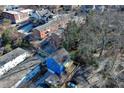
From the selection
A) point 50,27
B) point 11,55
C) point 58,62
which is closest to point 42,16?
point 50,27

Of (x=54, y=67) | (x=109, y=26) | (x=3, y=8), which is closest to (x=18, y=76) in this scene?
(x=54, y=67)

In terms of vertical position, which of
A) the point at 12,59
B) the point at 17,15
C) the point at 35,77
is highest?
the point at 17,15

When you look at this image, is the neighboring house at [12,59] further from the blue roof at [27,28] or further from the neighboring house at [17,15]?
the neighboring house at [17,15]

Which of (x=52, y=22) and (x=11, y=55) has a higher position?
(x=52, y=22)

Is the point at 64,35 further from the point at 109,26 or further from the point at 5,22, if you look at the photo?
the point at 5,22

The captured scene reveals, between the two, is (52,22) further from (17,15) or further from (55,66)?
(55,66)

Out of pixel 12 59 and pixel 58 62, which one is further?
pixel 12 59
